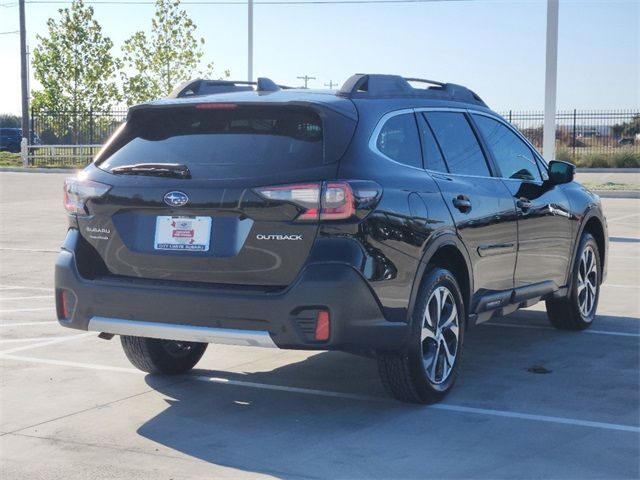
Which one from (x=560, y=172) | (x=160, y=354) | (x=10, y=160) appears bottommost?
(x=10, y=160)

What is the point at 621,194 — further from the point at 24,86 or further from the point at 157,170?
the point at 24,86

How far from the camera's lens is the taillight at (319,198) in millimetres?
5270

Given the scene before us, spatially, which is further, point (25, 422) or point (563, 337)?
point (563, 337)

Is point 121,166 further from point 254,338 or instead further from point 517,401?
point 517,401

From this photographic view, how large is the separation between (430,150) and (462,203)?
37 centimetres

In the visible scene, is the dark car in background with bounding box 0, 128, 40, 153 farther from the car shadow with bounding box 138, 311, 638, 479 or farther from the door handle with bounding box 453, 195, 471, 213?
the door handle with bounding box 453, 195, 471, 213

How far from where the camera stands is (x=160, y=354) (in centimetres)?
672

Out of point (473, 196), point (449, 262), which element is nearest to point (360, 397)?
point (449, 262)

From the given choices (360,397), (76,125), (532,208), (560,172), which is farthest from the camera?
→ (76,125)

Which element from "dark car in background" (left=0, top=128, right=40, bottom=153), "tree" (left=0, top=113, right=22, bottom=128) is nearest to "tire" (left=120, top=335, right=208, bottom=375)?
"dark car in background" (left=0, top=128, right=40, bottom=153)

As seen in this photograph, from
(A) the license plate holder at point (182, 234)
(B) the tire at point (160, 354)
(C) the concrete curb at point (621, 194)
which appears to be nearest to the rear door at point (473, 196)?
(A) the license plate holder at point (182, 234)

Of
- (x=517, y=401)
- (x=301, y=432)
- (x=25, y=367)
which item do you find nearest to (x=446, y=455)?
(x=301, y=432)

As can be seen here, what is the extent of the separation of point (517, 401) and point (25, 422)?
2747 millimetres

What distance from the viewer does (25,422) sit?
5.71 metres
